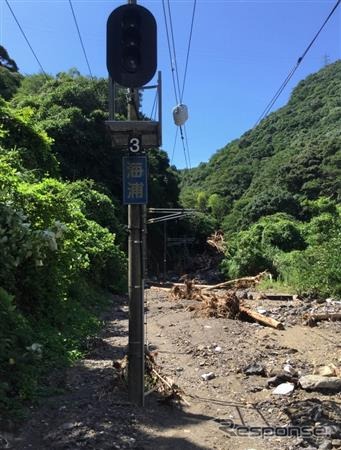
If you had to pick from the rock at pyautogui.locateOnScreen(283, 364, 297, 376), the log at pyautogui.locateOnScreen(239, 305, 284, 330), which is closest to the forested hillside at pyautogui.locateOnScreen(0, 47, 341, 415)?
the rock at pyautogui.locateOnScreen(283, 364, 297, 376)

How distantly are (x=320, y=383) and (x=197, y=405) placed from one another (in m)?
1.78

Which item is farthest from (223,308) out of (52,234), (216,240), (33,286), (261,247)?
(216,240)

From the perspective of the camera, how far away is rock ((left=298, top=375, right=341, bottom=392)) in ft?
21.6

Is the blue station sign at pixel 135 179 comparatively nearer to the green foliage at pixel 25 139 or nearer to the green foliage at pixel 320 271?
the green foliage at pixel 25 139

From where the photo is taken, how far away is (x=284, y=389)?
21.7 ft

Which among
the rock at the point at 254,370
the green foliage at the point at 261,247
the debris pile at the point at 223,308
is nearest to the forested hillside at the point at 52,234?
the rock at the point at 254,370

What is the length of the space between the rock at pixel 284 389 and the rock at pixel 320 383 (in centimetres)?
15

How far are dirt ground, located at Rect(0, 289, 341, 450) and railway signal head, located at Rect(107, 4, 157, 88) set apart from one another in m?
3.56

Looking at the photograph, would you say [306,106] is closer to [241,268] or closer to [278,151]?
[278,151]

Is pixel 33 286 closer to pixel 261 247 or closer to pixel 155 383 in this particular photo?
pixel 155 383

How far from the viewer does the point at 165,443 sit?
15.7 ft

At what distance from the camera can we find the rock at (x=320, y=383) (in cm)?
658

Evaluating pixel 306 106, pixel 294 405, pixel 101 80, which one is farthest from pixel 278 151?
pixel 294 405

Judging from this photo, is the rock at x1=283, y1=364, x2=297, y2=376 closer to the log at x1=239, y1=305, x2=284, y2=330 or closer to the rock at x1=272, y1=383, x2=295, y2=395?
the rock at x1=272, y1=383, x2=295, y2=395
